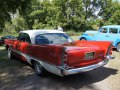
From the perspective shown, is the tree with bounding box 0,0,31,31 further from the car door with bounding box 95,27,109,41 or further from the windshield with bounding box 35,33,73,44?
the windshield with bounding box 35,33,73,44

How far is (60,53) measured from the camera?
19.9ft

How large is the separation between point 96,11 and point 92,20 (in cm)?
458

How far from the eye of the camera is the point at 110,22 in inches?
2367

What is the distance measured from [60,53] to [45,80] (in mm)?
1491

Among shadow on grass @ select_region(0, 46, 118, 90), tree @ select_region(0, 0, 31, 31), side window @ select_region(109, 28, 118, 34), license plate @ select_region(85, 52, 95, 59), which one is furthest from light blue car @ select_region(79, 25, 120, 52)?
license plate @ select_region(85, 52, 95, 59)

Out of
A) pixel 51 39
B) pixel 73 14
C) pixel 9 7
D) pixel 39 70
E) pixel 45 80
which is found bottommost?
pixel 45 80

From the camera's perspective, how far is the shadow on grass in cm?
649

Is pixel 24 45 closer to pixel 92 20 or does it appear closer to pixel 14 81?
pixel 14 81

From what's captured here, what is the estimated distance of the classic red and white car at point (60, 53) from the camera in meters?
6.12

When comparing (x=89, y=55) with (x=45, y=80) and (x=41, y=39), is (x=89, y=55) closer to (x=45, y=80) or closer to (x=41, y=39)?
(x=45, y=80)

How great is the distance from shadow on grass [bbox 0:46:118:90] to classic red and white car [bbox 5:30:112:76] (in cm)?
42

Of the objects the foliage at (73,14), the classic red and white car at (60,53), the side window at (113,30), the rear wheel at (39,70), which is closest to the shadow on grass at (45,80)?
the rear wheel at (39,70)

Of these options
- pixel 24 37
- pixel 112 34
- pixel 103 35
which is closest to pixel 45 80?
pixel 24 37

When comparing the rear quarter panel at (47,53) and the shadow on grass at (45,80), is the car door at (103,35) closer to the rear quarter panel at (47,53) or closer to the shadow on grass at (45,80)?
the shadow on grass at (45,80)
